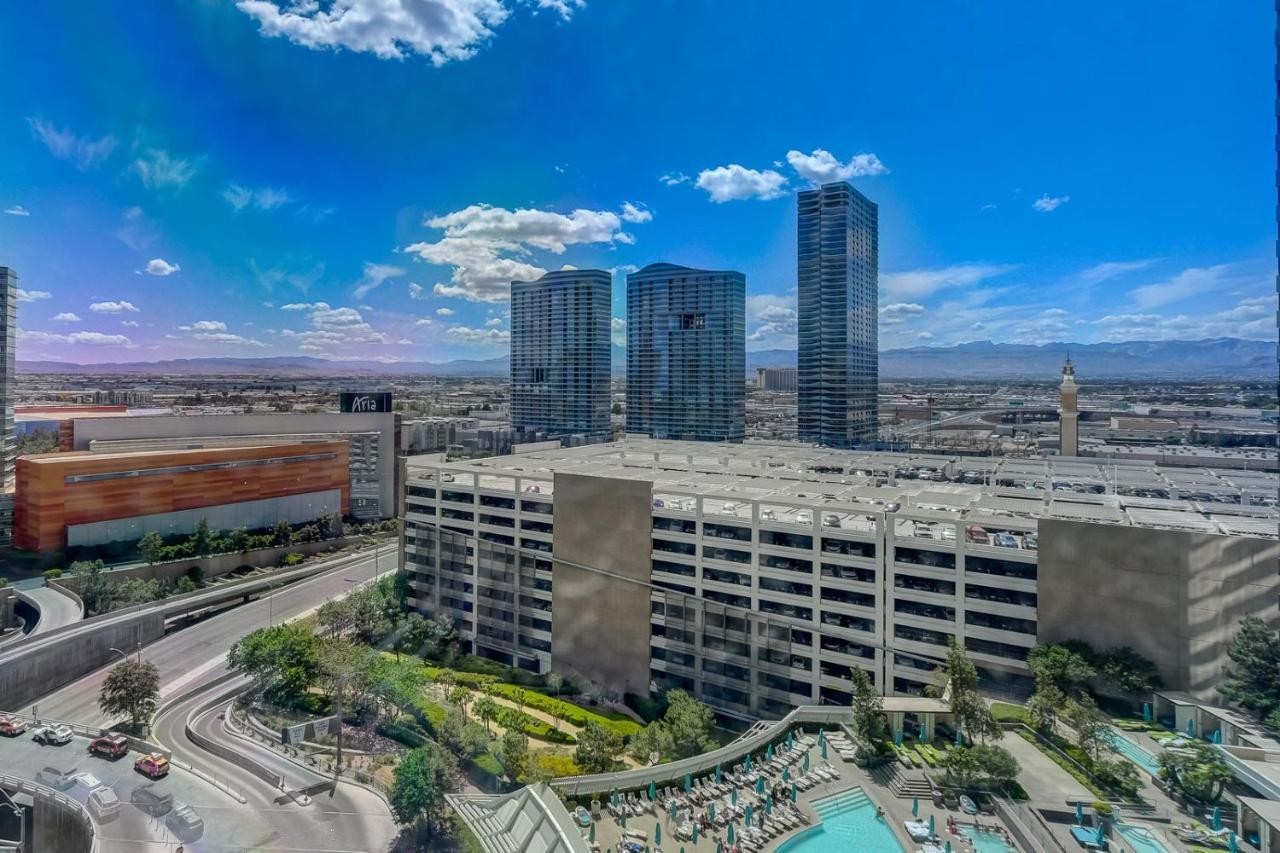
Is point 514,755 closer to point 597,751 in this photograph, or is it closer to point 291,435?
point 597,751

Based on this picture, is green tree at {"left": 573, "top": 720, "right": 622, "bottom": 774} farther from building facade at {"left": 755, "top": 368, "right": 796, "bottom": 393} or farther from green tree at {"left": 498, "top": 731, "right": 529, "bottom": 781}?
building facade at {"left": 755, "top": 368, "right": 796, "bottom": 393}

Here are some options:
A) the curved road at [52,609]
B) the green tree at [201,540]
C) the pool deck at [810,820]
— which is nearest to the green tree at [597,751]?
the pool deck at [810,820]

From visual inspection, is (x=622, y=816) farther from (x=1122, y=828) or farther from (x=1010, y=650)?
(x=1010, y=650)

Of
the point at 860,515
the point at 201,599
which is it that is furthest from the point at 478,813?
the point at 201,599

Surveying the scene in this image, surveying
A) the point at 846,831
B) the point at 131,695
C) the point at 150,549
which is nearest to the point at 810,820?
the point at 846,831

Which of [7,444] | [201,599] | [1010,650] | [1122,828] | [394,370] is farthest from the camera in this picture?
[394,370]

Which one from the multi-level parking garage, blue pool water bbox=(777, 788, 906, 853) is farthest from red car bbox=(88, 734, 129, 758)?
blue pool water bbox=(777, 788, 906, 853)
